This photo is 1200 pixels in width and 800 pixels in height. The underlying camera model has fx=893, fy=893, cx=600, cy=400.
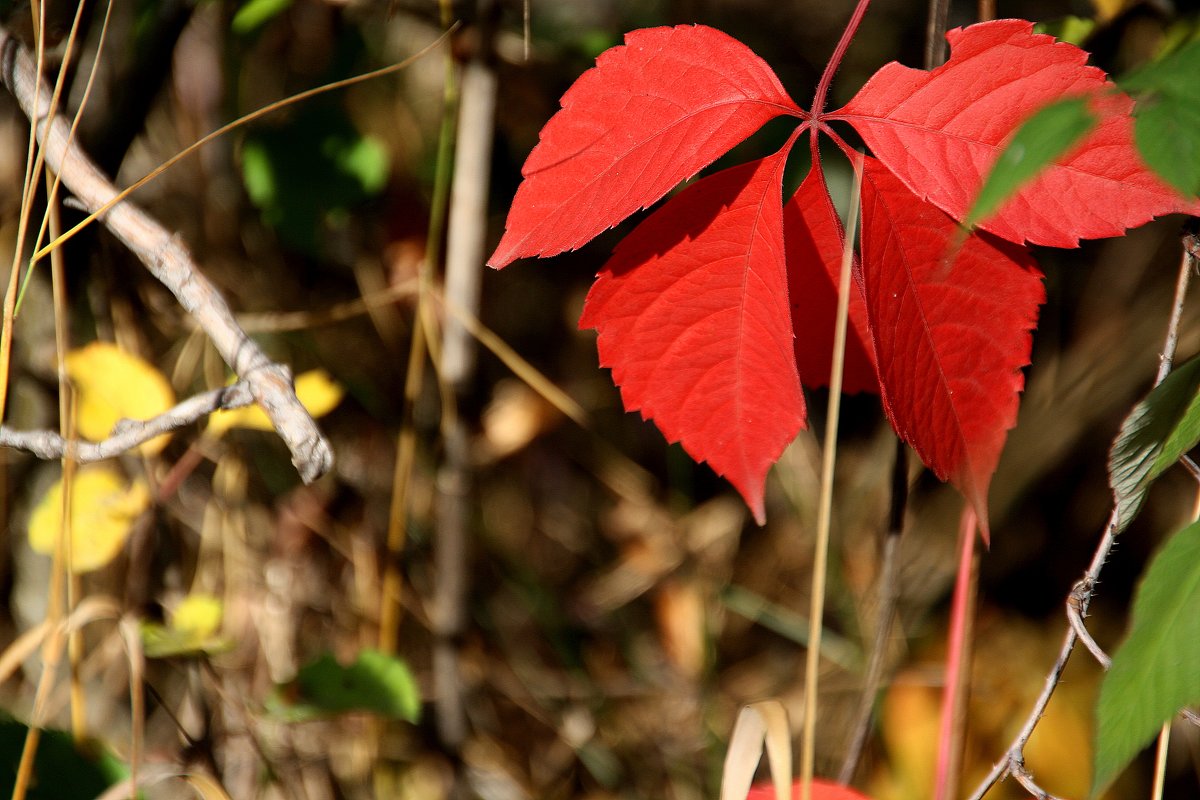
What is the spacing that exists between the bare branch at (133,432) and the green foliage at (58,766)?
22 cm

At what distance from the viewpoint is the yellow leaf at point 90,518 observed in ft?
2.60

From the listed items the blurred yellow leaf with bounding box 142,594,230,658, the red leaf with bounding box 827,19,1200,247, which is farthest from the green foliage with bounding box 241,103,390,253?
the red leaf with bounding box 827,19,1200,247

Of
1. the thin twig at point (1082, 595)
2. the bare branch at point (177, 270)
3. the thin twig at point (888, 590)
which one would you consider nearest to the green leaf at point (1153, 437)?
the thin twig at point (1082, 595)

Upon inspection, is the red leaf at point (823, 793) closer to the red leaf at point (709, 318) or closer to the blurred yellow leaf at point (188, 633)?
the red leaf at point (709, 318)

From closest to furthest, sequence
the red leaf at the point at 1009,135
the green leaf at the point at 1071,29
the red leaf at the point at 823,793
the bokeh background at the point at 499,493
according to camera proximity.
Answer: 1. the red leaf at the point at 1009,135
2. the red leaf at the point at 823,793
3. the green leaf at the point at 1071,29
4. the bokeh background at the point at 499,493

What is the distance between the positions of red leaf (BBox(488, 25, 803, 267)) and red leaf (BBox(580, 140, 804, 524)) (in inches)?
1.3

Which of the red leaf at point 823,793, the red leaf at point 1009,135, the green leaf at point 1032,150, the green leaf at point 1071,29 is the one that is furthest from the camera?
the green leaf at point 1071,29

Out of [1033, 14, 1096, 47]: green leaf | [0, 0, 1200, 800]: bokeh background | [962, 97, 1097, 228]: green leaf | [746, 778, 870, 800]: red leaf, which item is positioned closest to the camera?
[962, 97, 1097, 228]: green leaf

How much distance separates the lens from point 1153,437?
533 mm

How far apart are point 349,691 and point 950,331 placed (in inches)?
24.7

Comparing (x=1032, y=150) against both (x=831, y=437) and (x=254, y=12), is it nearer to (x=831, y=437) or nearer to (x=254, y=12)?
(x=831, y=437)

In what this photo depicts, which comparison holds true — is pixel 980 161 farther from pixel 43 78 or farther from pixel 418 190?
pixel 418 190

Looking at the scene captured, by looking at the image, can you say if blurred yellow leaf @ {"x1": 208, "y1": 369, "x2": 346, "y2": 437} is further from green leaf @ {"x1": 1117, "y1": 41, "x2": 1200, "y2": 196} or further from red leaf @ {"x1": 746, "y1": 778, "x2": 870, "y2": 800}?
green leaf @ {"x1": 1117, "y1": 41, "x2": 1200, "y2": 196}

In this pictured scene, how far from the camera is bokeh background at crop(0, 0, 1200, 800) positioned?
37.9 inches
